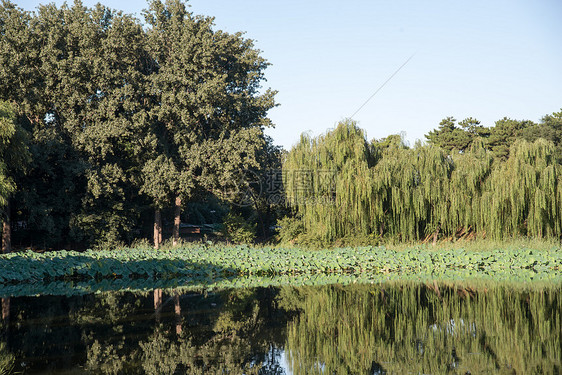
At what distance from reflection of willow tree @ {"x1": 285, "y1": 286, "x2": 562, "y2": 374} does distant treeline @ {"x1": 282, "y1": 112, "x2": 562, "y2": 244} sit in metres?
7.84

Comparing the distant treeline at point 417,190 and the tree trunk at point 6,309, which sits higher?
the distant treeline at point 417,190

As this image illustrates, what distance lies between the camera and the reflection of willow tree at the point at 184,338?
6195 millimetres

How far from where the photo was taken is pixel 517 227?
18703 millimetres

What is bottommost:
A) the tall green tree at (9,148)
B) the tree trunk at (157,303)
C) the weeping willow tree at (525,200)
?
the tree trunk at (157,303)

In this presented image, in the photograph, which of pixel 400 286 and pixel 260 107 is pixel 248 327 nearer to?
pixel 400 286

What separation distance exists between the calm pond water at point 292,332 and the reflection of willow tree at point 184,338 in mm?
19

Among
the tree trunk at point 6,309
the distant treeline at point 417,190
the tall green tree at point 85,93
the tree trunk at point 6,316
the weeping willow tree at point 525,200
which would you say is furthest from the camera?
the tall green tree at point 85,93

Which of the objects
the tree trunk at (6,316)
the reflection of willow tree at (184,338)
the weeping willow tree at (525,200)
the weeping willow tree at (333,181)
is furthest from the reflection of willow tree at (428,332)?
the weeping willow tree at (333,181)

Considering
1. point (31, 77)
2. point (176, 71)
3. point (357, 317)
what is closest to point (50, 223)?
point (31, 77)

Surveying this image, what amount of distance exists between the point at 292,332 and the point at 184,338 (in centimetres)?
166

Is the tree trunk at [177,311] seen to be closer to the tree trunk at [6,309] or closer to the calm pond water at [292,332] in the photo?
the calm pond water at [292,332]

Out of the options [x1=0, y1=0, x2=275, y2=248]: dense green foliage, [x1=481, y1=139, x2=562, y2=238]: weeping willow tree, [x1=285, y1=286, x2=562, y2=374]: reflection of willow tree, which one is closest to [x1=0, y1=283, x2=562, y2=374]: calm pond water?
[x1=285, y1=286, x2=562, y2=374]: reflection of willow tree

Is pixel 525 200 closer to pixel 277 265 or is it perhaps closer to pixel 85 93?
pixel 277 265

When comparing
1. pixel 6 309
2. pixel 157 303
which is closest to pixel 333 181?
pixel 157 303
